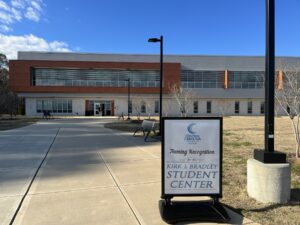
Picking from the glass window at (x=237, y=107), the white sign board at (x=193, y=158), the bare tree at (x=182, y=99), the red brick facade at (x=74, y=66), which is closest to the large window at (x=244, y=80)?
the glass window at (x=237, y=107)

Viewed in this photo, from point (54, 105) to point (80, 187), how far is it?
5165 cm

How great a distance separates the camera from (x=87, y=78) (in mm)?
56750

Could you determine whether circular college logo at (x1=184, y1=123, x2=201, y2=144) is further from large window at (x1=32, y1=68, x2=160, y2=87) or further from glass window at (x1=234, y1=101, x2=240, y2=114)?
glass window at (x1=234, y1=101, x2=240, y2=114)

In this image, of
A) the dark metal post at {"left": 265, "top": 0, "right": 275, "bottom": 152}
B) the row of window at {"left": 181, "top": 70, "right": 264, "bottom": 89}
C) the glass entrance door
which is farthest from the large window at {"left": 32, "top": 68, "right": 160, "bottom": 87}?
the dark metal post at {"left": 265, "top": 0, "right": 275, "bottom": 152}

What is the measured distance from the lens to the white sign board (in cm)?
522

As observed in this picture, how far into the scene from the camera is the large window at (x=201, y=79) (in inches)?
2371

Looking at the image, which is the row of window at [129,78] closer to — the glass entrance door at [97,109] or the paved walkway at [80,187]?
the glass entrance door at [97,109]

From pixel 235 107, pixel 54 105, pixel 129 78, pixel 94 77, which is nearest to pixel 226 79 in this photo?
pixel 235 107

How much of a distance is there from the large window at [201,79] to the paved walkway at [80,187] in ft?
163

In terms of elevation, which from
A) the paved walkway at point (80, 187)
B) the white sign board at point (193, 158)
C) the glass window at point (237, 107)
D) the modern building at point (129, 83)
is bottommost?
the paved walkway at point (80, 187)

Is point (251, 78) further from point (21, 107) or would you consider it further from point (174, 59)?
point (21, 107)

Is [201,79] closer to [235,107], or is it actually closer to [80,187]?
[235,107]

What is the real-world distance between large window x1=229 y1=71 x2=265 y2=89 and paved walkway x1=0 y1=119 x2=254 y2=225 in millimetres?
53470

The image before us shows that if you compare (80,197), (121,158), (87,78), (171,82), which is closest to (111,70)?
(87,78)
